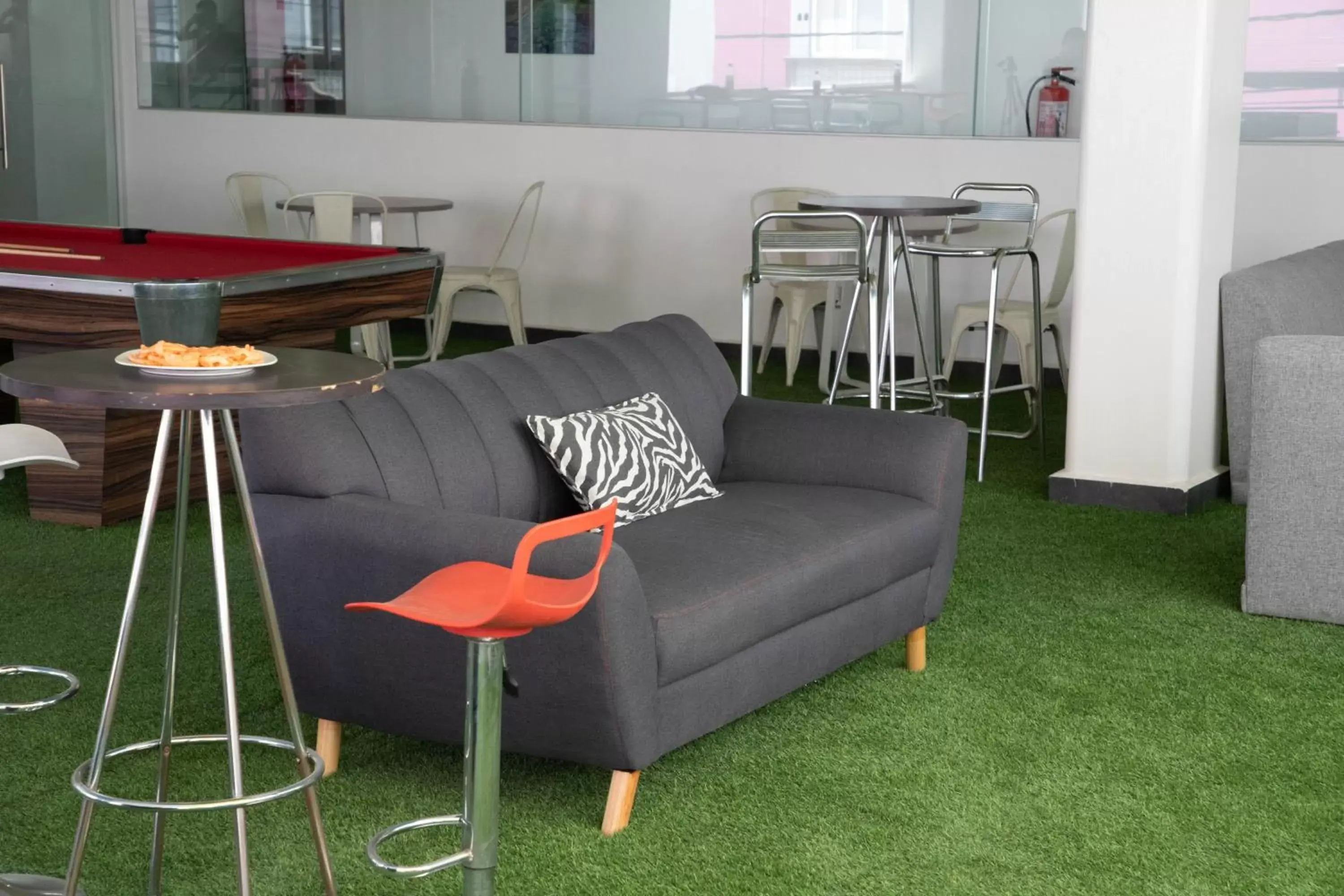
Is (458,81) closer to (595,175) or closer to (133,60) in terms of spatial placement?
(595,175)

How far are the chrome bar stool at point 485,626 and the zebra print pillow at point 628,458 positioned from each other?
1.00 metres

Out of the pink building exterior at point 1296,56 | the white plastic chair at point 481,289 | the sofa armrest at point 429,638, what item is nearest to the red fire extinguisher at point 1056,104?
the pink building exterior at point 1296,56

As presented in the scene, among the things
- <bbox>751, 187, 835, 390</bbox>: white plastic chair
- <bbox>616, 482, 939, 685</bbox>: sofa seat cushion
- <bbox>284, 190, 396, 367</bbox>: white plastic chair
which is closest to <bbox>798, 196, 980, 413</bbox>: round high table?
<bbox>751, 187, 835, 390</bbox>: white plastic chair

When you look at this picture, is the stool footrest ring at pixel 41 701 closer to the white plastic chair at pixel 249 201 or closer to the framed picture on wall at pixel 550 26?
the white plastic chair at pixel 249 201

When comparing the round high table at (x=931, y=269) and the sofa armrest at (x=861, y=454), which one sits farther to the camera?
the round high table at (x=931, y=269)

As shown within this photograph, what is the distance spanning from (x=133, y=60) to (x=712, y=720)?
7617mm

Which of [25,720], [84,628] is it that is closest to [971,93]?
[84,628]

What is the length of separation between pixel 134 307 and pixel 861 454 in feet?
6.19

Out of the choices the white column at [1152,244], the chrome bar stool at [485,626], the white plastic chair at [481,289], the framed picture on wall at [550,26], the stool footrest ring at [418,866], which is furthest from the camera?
the framed picture on wall at [550,26]

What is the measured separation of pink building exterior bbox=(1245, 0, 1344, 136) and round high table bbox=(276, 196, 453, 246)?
3563mm

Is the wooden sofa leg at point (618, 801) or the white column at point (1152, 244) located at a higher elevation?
the white column at point (1152, 244)

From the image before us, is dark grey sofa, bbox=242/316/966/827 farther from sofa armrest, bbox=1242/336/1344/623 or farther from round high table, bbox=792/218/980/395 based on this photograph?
round high table, bbox=792/218/980/395

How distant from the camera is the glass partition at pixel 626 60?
24.5 feet

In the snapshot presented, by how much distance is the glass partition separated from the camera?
7.45m
